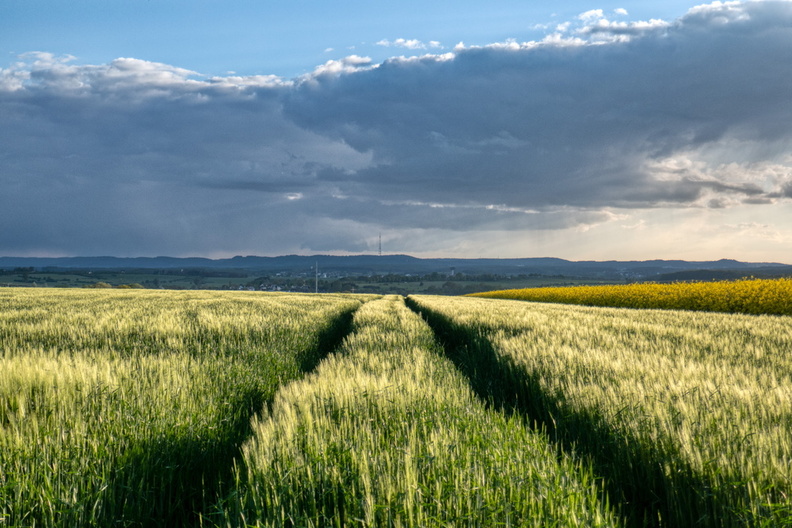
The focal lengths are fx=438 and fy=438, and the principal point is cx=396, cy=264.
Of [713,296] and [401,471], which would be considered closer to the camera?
[401,471]

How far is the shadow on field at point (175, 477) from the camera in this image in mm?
2445

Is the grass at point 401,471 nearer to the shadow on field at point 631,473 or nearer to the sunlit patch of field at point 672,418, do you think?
the shadow on field at point 631,473

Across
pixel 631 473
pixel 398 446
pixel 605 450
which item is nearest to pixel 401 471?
pixel 398 446

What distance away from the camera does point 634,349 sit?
6133 mm

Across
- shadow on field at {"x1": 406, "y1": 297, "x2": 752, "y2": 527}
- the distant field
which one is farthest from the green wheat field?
the distant field

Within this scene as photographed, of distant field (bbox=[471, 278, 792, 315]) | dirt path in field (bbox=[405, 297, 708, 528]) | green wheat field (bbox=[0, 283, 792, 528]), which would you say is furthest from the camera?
distant field (bbox=[471, 278, 792, 315])

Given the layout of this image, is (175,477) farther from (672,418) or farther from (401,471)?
(672,418)

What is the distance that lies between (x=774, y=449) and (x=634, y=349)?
3838 millimetres

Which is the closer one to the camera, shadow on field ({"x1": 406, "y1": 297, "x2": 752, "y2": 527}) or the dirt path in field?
shadow on field ({"x1": 406, "y1": 297, "x2": 752, "y2": 527})

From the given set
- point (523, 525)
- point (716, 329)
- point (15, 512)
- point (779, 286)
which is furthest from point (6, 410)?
point (779, 286)

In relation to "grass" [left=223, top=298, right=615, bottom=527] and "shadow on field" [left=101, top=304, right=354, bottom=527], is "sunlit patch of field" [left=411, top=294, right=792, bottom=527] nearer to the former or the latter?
"grass" [left=223, top=298, right=615, bottom=527]

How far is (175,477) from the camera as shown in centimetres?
295

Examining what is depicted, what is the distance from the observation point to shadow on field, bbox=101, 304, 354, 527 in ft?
8.02

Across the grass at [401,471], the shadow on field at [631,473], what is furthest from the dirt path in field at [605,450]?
the grass at [401,471]
